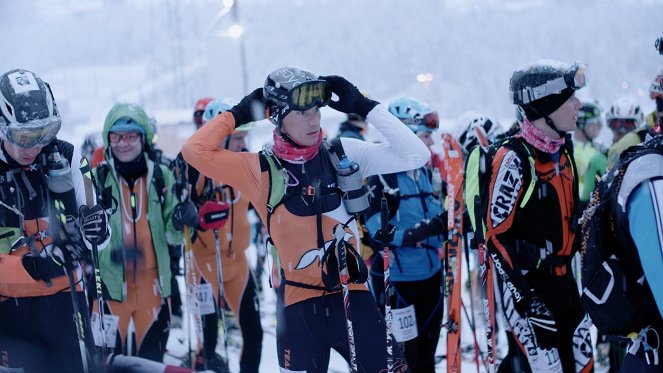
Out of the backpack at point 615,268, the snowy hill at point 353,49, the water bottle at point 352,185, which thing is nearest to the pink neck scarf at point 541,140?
the water bottle at point 352,185

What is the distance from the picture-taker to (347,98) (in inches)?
155

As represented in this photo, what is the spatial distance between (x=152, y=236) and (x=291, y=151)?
2.20m

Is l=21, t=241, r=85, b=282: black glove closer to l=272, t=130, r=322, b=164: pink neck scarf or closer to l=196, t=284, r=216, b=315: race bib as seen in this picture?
l=272, t=130, r=322, b=164: pink neck scarf

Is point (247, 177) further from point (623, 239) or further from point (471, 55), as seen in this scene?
point (471, 55)

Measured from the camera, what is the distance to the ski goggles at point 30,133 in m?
3.79

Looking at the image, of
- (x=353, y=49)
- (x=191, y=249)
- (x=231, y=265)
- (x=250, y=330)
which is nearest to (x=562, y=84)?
(x=250, y=330)

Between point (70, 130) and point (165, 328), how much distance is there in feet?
166

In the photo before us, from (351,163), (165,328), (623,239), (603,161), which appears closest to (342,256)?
(351,163)

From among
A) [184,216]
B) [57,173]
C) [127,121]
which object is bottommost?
[184,216]

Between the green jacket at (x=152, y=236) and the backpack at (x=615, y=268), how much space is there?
3768 millimetres

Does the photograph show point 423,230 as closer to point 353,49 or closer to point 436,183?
point 436,183

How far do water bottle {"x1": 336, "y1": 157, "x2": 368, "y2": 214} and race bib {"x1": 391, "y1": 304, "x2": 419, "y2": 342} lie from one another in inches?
75.3

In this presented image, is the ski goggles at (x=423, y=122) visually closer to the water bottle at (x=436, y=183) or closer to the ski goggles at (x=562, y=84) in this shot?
the water bottle at (x=436, y=183)

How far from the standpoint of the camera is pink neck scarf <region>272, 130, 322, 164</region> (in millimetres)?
3844
